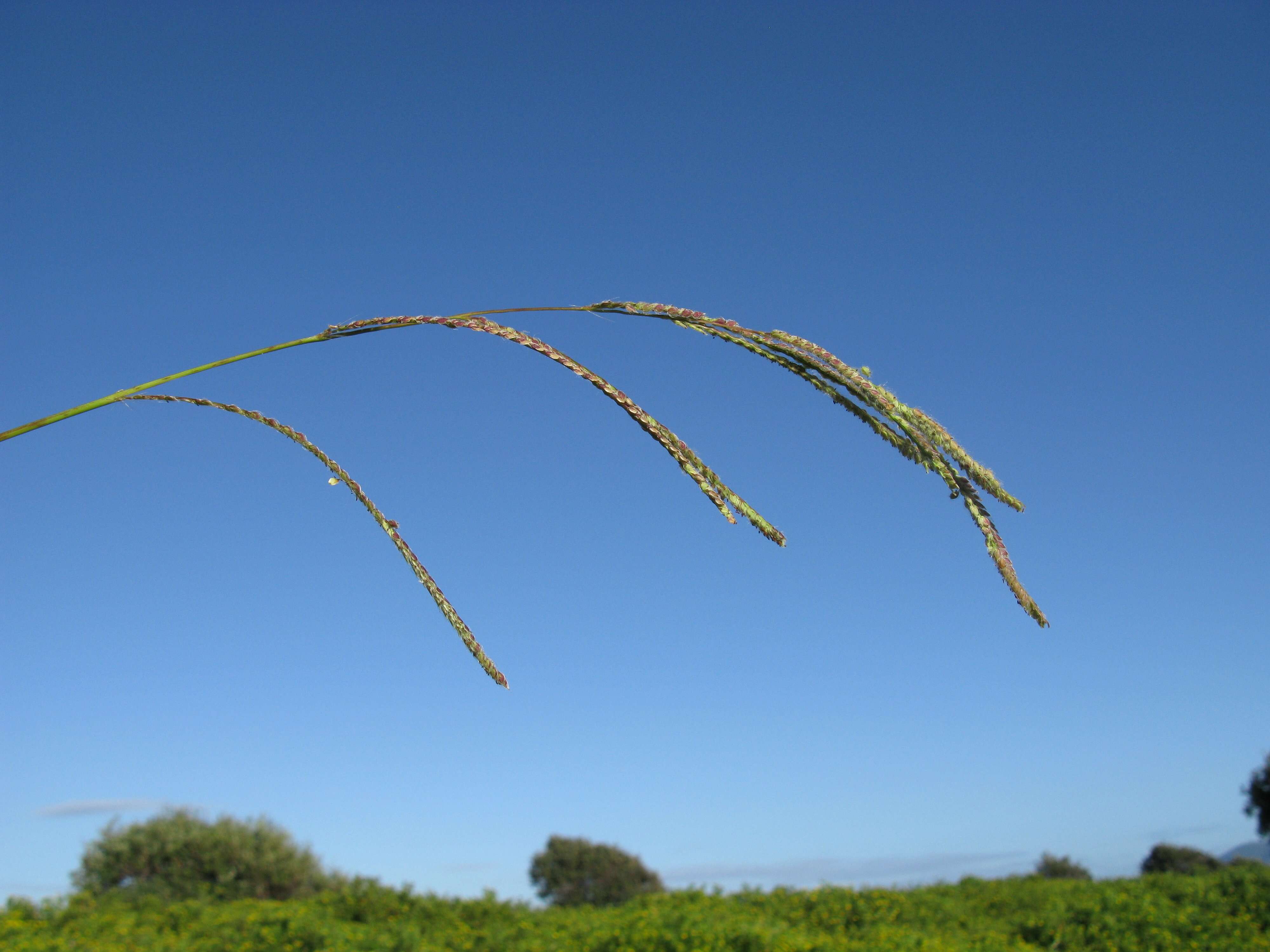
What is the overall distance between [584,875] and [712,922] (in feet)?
70.7

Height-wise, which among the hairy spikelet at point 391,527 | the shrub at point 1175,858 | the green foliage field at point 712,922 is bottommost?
the shrub at point 1175,858

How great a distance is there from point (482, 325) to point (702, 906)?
32.8ft

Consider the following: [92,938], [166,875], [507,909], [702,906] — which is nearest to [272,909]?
[92,938]

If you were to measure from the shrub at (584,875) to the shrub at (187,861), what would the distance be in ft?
34.6

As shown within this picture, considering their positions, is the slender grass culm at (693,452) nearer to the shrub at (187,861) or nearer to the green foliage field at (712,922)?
the green foliage field at (712,922)

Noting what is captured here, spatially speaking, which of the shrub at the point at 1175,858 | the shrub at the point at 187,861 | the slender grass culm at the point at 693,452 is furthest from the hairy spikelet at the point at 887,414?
the shrub at the point at 1175,858

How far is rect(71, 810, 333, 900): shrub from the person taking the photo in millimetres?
18125

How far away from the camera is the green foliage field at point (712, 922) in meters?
7.93

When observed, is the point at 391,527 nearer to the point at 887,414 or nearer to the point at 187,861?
the point at 887,414

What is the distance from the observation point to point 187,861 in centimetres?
1830

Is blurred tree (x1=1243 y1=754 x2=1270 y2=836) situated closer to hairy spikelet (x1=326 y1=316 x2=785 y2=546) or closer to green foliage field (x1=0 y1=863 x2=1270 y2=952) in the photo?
green foliage field (x1=0 y1=863 x2=1270 y2=952)

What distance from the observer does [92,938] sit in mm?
9156

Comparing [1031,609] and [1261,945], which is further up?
[1031,609]

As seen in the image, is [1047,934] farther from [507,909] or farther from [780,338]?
[780,338]
